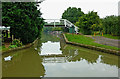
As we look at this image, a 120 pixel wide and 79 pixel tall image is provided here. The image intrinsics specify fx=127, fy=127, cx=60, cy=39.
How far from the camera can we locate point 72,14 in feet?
207

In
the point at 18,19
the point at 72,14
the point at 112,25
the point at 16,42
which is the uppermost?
the point at 72,14

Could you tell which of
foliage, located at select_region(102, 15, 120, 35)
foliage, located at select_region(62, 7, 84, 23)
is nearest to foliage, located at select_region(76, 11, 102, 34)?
foliage, located at select_region(102, 15, 120, 35)

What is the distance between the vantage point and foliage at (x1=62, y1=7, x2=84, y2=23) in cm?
6199

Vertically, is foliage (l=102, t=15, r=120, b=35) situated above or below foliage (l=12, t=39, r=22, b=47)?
above

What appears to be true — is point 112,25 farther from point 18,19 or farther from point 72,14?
point 72,14

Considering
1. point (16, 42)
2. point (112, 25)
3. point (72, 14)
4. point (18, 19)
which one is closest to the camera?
point (16, 42)

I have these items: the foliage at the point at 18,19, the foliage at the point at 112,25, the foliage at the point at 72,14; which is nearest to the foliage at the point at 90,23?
the foliage at the point at 112,25

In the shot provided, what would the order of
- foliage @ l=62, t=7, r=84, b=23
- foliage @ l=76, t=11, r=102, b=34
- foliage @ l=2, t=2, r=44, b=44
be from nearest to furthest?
foliage @ l=2, t=2, r=44, b=44 < foliage @ l=76, t=11, r=102, b=34 < foliage @ l=62, t=7, r=84, b=23

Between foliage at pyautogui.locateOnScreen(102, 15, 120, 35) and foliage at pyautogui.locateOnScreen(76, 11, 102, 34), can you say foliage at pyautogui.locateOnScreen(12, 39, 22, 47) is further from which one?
foliage at pyautogui.locateOnScreen(76, 11, 102, 34)

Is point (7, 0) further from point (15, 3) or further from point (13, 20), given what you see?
point (13, 20)

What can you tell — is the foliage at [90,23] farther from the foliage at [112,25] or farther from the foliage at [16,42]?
the foliage at [16,42]

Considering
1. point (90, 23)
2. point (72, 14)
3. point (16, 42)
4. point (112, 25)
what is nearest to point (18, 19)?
point (16, 42)

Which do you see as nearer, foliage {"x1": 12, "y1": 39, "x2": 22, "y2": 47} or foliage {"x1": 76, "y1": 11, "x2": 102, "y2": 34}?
foliage {"x1": 12, "y1": 39, "x2": 22, "y2": 47}

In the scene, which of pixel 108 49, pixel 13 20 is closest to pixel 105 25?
pixel 108 49
